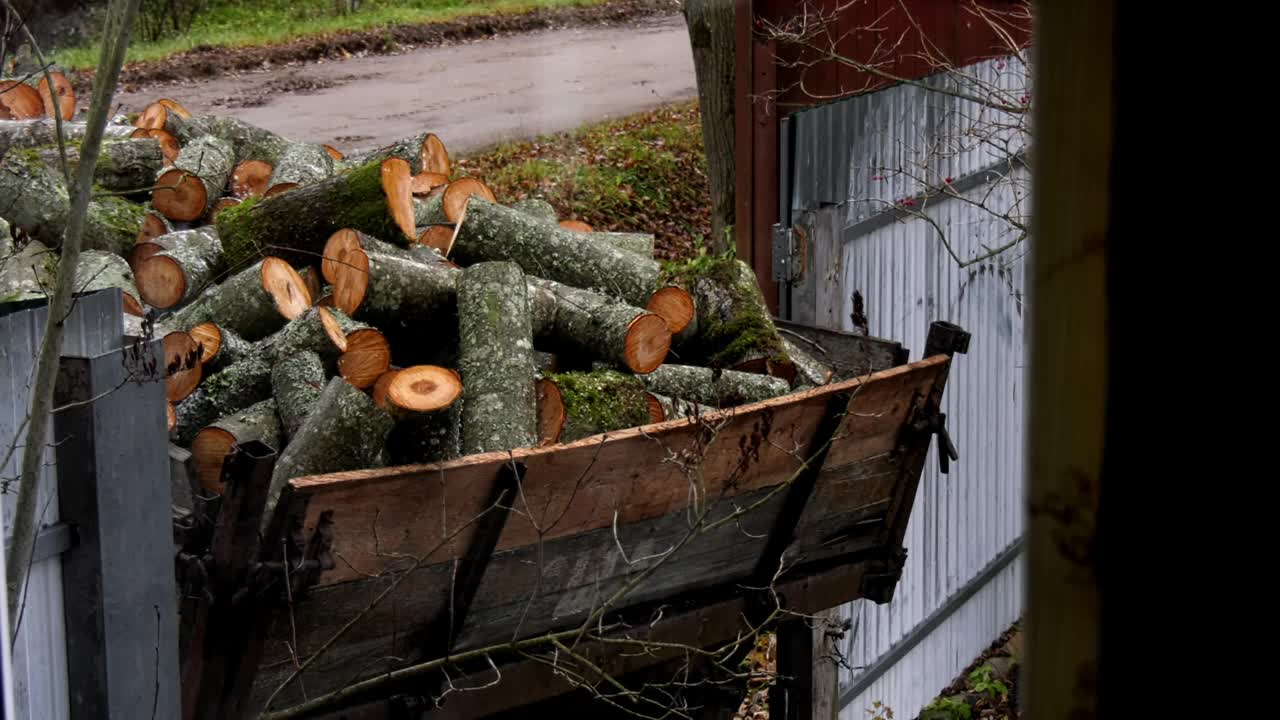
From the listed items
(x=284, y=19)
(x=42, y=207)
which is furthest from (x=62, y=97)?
(x=284, y=19)

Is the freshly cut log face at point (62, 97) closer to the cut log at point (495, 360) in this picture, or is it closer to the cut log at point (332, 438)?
the cut log at point (495, 360)

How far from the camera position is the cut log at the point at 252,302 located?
5355mm

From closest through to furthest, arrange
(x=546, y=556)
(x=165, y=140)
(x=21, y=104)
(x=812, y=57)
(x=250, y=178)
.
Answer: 1. (x=546, y=556)
2. (x=250, y=178)
3. (x=165, y=140)
4. (x=812, y=57)
5. (x=21, y=104)

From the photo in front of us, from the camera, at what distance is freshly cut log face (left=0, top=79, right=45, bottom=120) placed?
7.96 m

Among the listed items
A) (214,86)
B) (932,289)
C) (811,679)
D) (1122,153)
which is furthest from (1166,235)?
(214,86)

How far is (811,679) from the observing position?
5191mm

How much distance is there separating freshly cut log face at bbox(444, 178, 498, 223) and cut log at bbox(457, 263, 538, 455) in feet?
3.60

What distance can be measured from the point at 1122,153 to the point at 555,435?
13.9ft

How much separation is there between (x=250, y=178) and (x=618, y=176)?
266 inches

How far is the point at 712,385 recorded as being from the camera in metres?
4.96

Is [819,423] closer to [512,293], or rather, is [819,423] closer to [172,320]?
[512,293]

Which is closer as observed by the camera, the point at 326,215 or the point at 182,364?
the point at 182,364

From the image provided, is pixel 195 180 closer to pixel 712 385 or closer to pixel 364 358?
pixel 364 358

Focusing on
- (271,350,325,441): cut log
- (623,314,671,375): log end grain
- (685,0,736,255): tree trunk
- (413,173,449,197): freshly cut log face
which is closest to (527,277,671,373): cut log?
(623,314,671,375): log end grain
